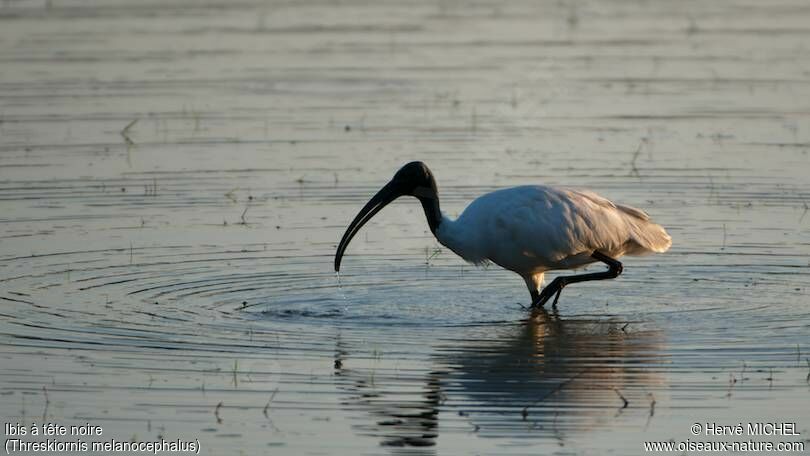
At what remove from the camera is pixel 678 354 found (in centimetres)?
1058

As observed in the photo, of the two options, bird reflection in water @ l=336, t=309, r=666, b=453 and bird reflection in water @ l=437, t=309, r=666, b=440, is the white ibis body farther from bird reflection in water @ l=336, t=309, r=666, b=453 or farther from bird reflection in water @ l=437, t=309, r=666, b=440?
bird reflection in water @ l=336, t=309, r=666, b=453

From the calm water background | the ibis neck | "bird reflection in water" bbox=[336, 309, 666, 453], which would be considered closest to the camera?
"bird reflection in water" bbox=[336, 309, 666, 453]

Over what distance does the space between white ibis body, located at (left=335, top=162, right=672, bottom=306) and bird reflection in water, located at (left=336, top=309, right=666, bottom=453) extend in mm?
681

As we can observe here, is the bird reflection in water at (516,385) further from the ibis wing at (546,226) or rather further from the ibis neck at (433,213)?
the ibis neck at (433,213)

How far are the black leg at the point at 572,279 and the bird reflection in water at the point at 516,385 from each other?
2.28 feet

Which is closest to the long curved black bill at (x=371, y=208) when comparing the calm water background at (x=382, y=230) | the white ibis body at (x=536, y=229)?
the white ibis body at (x=536, y=229)

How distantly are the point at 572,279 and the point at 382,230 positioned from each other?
10.0 feet

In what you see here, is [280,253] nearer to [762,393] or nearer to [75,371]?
[75,371]

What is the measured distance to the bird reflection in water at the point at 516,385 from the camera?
907cm

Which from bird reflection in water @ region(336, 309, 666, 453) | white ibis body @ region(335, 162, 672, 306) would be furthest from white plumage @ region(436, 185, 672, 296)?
bird reflection in water @ region(336, 309, 666, 453)

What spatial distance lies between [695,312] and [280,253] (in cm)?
384

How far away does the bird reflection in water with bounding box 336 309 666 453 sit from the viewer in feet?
29.8

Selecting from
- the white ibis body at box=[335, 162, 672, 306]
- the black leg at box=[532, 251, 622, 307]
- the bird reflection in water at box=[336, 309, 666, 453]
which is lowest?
the bird reflection in water at box=[336, 309, 666, 453]

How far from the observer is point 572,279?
41.5ft
